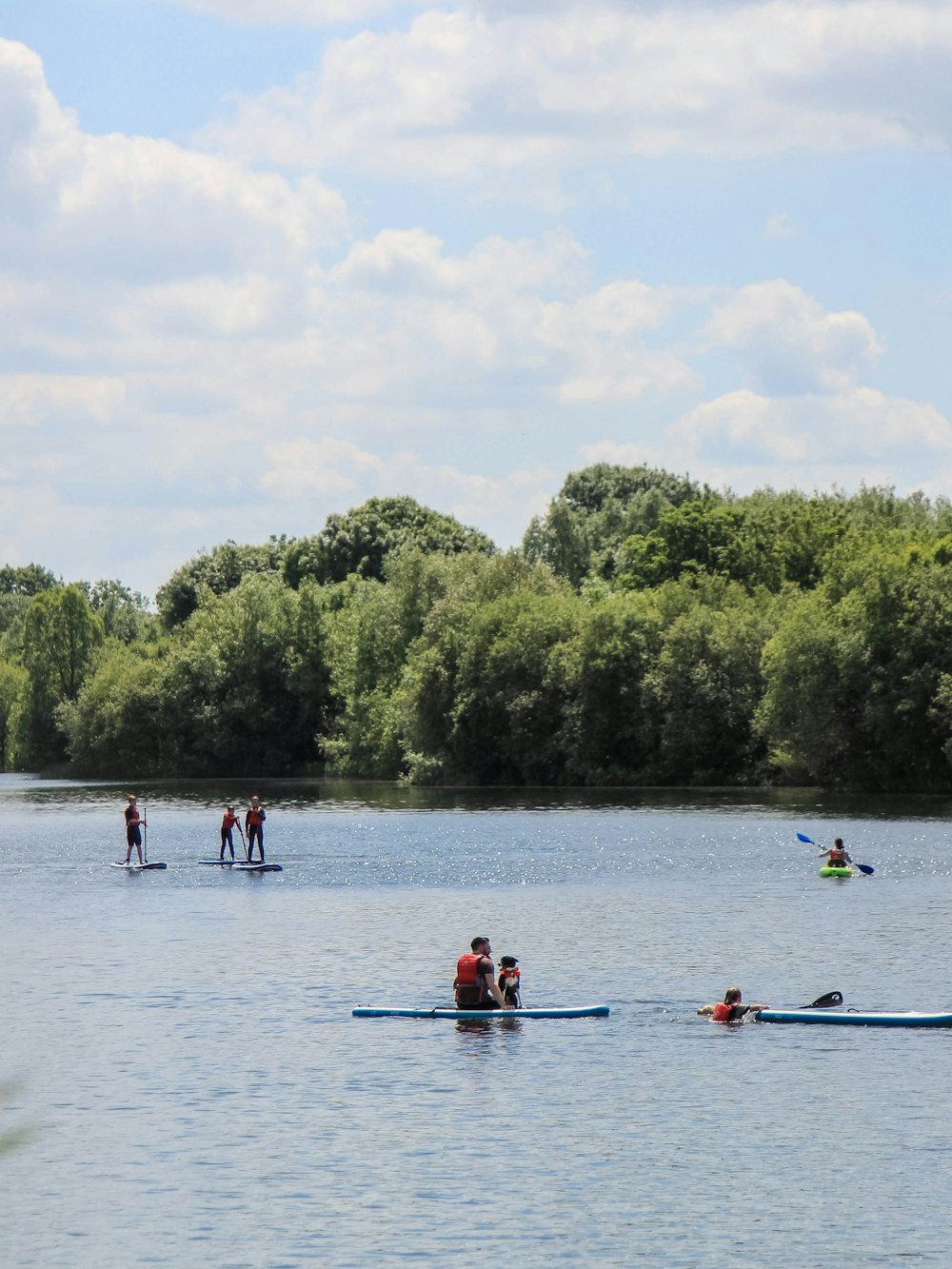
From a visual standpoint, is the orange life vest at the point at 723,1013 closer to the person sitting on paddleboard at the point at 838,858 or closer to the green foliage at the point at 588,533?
the person sitting on paddleboard at the point at 838,858

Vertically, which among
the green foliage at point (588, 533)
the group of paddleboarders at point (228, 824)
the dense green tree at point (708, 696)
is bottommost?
the group of paddleboarders at point (228, 824)

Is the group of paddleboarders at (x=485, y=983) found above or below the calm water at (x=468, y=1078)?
above

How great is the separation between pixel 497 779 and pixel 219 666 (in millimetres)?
30770

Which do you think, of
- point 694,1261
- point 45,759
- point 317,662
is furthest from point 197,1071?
point 45,759

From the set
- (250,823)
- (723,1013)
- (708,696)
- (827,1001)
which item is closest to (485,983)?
(723,1013)

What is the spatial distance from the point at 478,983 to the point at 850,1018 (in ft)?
22.4

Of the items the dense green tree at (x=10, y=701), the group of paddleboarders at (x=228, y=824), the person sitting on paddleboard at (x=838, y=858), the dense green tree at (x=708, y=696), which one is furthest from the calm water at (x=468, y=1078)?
the dense green tree at (x=10, y=701)

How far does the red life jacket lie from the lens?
34.3m

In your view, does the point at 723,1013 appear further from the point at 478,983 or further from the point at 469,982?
the point at 469,982

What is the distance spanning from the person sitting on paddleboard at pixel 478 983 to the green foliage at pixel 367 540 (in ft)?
434

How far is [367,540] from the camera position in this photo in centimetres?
17088

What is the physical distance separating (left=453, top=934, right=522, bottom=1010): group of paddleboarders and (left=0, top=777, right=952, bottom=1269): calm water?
22.2 inches

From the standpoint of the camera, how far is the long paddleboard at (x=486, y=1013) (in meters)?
34.7

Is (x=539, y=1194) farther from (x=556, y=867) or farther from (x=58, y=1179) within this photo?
(x=556, y=867)
